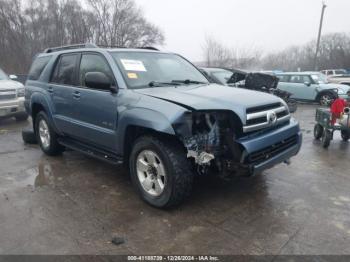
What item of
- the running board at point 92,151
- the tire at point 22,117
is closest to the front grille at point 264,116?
the running board at point 92,151

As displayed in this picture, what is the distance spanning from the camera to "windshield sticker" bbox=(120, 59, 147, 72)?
4.13 metres

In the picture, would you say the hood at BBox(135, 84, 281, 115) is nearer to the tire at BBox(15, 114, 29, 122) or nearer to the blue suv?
the blue suv

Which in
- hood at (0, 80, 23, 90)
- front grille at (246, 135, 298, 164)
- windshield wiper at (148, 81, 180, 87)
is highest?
windshield wiper at (148, 81, 180, 87)

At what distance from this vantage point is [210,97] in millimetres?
3576

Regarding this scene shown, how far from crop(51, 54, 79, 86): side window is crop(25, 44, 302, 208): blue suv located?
2 centimetres

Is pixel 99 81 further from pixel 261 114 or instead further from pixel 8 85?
pixel 8 85

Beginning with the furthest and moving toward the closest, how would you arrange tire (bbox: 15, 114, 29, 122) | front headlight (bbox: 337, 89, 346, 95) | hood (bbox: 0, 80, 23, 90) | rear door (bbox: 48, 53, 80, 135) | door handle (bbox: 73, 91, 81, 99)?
1. front headlight (bbox: 337, 89, 346, 95)
2. tire (bbox: 15, 114, 29, 122)
3. hood (bbox: 0, 80, 23, 90)
4. rear door (bbox: 48, 53, 80, 135)
5. door handle (bbox: 73, 91, 81, 99)

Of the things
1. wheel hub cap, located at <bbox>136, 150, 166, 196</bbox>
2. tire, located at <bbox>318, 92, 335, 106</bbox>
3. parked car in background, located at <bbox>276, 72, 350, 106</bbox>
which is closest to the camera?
wheel hub cap, located at <bbox>136, 150, 166, 196</bbox>

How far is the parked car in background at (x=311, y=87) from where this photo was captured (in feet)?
45.4

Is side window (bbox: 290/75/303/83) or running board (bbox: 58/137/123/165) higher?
side window (bbox: 290/75/303/83)

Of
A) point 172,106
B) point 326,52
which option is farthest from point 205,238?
point 326,52

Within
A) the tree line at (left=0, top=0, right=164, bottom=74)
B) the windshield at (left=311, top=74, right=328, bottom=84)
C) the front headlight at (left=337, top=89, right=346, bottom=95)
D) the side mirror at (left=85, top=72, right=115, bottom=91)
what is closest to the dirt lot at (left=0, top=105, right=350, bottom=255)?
the side mirror at (left=85, top=72, right=115, bottom=91)

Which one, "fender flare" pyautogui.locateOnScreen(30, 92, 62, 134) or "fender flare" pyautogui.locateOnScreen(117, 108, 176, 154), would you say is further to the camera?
"fender flare" pyautogui.locateOnScreen(30, 92, 62, 134)

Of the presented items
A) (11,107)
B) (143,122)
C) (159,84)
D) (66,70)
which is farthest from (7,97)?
(143,122)
